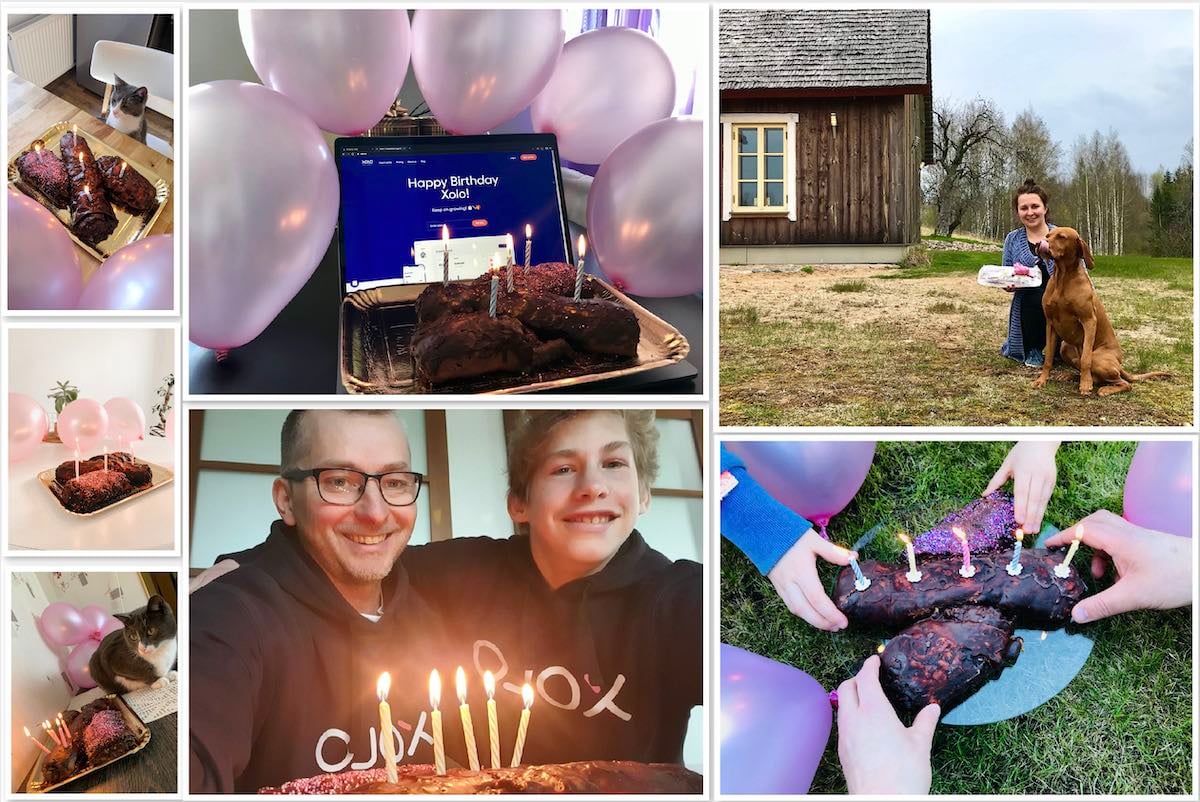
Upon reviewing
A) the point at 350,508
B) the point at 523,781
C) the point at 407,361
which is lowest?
the point at 523,781

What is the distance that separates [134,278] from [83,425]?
253 mm

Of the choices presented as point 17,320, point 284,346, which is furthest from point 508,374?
point 17,320

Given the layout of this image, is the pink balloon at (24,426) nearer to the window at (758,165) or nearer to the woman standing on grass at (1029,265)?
the window at (758,165)

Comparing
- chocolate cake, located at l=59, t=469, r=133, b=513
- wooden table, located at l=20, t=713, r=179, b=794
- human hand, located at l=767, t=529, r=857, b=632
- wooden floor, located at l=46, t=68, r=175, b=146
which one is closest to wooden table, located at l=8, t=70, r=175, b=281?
wooden floor, located at l=46, t=68, r=175, b=146

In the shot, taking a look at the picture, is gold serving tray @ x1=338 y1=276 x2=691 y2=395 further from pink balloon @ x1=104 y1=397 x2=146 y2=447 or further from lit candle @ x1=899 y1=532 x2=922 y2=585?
lit candle @ x1=899 y1=532 x2=922 y2=585

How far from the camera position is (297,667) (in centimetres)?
186

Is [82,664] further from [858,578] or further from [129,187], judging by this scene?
[858,578]

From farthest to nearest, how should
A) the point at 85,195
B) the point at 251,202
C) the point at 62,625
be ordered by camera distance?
1. the point at 62,625
2. the point at 85,195
3. the point at 251,202

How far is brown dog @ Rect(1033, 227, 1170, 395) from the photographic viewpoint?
187cm

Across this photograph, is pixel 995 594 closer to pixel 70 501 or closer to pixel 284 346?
pixel 284 346

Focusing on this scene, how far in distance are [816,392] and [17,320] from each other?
131cm

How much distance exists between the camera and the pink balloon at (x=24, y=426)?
187cm

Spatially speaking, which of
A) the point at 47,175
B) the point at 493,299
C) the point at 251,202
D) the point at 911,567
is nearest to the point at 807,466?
the point at 911,567

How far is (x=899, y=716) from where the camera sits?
1916 mm
